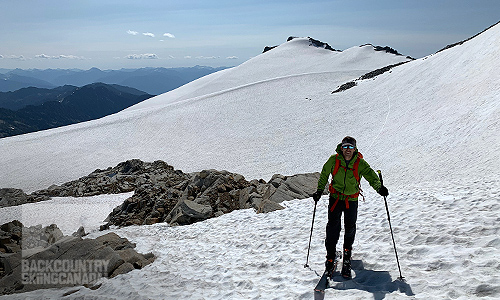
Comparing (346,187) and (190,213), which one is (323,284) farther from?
(190,213)

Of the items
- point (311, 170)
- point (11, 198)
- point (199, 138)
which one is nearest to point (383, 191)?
point (311, 170)

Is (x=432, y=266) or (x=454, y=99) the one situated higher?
(x=454, y=99)

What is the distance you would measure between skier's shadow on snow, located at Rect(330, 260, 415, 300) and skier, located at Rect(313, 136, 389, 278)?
178 mm

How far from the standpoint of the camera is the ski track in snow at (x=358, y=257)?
532 centimetres

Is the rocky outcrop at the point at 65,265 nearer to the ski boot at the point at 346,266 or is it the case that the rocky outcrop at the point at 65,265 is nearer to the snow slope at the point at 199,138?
the ski boot at the point at 346,266

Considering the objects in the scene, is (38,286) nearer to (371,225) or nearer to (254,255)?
(254,255)

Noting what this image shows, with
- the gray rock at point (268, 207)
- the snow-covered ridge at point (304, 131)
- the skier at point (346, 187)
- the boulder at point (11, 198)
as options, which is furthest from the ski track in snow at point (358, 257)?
the boulder at point (11, 198)

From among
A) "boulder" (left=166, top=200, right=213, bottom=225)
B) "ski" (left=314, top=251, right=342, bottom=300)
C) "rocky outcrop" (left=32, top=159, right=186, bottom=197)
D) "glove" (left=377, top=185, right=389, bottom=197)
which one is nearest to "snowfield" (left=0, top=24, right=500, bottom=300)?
"ski" (left=314, top=251, right=342, bottom=300)

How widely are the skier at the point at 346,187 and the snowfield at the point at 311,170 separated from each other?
0.68m

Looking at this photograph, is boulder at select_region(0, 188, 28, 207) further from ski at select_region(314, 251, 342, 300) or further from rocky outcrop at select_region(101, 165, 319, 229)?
ski at select_region(314, 251, 342, 300)

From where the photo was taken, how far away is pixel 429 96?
2786cm

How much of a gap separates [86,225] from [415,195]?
15.5m

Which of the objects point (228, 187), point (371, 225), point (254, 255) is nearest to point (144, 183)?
point (228, 187)

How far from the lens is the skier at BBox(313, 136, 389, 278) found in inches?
225
